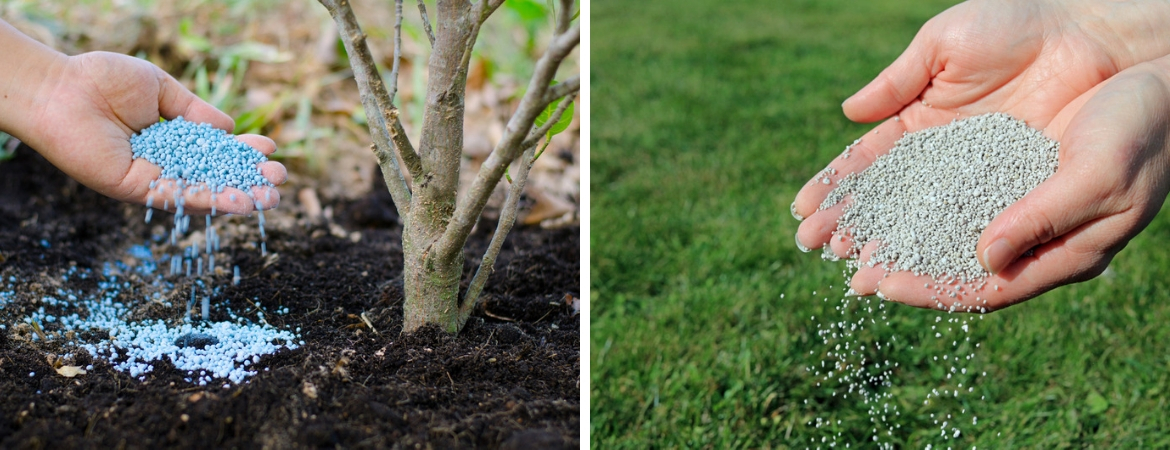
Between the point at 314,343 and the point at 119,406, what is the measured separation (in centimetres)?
43

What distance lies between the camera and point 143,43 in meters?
3.78

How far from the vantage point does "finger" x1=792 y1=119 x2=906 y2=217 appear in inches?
82.4

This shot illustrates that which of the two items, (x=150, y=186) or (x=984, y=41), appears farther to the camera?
(x=984, y=41)

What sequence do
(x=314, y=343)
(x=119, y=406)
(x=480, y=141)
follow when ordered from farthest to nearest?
1. (x=480, y=141)
2. (x=314, y=343)
3. (x=119, y=406)

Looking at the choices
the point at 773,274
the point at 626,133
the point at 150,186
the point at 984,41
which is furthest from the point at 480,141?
the point at 984,41

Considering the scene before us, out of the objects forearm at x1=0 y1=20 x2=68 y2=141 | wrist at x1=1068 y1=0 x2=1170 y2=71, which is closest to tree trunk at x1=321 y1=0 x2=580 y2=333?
forearm at x1=0 y1=20 x2=68 y2=141

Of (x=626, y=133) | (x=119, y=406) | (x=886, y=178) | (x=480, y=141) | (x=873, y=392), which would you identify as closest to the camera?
(x=119, y=406)

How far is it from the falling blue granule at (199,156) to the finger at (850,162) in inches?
51.4

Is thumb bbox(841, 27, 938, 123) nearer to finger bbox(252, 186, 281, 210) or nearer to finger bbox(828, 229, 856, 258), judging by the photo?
finger bbox(828, 229, 856, 258)

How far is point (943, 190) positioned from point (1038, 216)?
0.99 feet

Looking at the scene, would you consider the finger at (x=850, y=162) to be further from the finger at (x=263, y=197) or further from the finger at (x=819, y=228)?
the finger at (x=263, y=197)

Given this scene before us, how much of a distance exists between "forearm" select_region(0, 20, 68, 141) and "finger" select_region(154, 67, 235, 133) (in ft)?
0.74

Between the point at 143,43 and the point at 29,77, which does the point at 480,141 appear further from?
the point at 29,77

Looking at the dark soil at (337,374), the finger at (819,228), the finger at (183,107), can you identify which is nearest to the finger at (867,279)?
the finger at (819,228)
